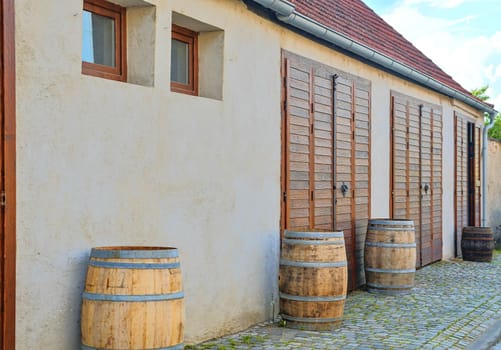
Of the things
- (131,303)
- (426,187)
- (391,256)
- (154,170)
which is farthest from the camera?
(426,187)

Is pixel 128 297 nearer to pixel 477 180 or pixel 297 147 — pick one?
pixel 297 147

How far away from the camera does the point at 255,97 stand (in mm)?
7078

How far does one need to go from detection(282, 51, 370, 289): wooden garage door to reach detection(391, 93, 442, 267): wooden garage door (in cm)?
123

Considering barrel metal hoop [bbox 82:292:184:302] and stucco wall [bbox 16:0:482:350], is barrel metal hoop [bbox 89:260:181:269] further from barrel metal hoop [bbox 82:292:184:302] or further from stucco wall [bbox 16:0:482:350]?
stucco wall [bbox 16:0:482:350]

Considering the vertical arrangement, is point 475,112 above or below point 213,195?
above

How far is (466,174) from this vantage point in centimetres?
1489

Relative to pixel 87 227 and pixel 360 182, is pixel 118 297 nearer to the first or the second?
pixel 87 227

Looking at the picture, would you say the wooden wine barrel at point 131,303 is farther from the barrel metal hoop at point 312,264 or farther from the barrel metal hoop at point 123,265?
the barrel metal hoop at point 312,264

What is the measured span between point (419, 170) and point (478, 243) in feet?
7.15

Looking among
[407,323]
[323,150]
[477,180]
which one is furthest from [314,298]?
[477,180]

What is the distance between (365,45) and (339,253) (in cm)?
337

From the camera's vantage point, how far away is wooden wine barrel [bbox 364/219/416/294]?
888 cm

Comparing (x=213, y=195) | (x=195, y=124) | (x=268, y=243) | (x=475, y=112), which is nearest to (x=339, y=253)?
(x=268, y=243)

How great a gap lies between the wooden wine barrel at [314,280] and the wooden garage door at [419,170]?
4111 mm
